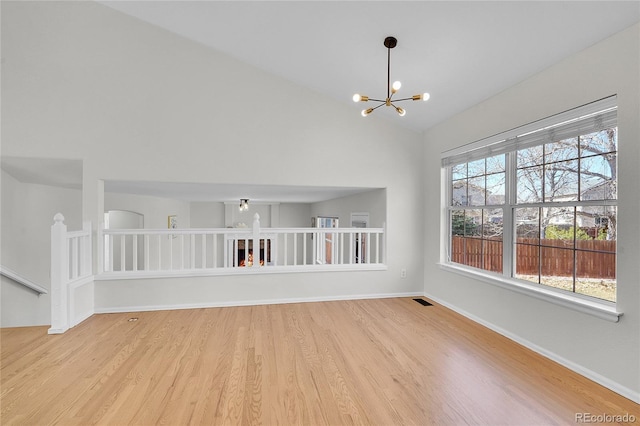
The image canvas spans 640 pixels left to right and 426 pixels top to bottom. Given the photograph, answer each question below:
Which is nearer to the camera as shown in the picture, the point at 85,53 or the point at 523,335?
the point at 523,335

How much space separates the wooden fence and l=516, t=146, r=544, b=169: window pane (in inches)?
29.5

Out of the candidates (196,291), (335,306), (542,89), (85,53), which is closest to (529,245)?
(542,89)

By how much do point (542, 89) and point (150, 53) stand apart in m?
4.32

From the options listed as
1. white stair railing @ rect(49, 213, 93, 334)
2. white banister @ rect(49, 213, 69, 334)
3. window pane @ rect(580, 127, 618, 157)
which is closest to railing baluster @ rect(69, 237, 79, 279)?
white stair railing @ rect(49, 213, 93, 334)

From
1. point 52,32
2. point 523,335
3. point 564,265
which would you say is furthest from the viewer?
point 52,32

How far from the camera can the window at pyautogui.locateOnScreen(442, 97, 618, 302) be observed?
2.17m

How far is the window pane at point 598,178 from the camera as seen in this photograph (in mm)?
2133

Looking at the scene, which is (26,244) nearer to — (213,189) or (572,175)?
(213,189)

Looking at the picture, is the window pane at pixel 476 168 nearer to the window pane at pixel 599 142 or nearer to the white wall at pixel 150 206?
the window pane at pixel 599 142

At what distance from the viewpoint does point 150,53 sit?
353 centimetres

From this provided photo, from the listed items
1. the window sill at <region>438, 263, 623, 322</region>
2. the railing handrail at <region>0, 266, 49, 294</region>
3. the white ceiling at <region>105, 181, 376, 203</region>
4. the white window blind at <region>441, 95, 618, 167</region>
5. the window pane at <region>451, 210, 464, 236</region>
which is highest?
the white window blind at <region>441, 95, 618, 167</region>

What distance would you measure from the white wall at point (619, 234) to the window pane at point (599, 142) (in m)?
0.13

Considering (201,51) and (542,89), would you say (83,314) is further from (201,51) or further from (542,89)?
(542,89)

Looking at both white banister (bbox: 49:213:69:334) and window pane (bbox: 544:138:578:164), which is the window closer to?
window pane (bbox: 544:138:578:164)
